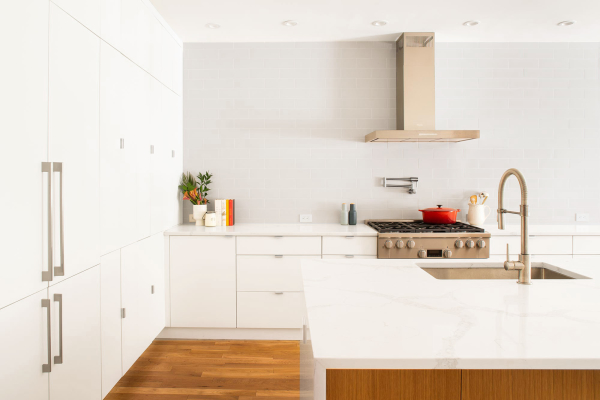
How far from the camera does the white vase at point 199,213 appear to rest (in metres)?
3.82

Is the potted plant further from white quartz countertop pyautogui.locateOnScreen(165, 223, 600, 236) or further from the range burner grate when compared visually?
the range burner grate

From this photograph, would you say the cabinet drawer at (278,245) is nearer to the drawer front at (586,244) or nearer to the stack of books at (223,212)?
the stack of books at (223,212)

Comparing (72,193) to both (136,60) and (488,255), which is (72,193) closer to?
(136,60)

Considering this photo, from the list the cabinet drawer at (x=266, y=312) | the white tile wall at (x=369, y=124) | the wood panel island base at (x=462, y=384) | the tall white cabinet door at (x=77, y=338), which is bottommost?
the cabinet drawer at (x=266, y=312)

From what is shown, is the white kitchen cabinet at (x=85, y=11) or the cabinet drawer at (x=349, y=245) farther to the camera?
the cabinet drawer at (x=349, y=245)

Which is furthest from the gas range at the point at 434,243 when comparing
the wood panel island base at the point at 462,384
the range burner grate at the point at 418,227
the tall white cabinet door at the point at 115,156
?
the wood panel island base at the point at 462,384

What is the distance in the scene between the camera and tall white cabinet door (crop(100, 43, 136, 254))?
2305 mm

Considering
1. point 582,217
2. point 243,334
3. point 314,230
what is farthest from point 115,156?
point 582,217

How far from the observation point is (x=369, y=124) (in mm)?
4043

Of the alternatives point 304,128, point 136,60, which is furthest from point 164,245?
point 304,128

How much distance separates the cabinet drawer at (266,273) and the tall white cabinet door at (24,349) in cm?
179

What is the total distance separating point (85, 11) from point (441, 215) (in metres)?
3.13

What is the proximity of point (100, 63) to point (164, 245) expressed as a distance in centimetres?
163

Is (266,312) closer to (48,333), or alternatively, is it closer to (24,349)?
(48,333)
